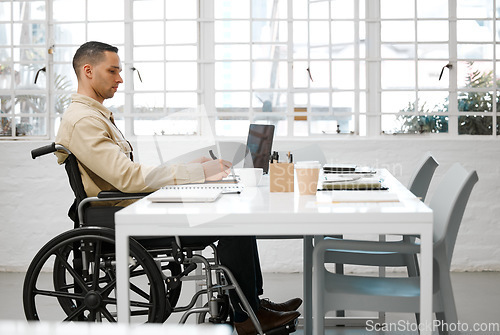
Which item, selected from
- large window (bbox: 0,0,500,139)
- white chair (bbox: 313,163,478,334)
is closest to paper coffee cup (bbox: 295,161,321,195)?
white chair (bbox: 313,163,478,334)

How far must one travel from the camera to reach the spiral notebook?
7.41ft

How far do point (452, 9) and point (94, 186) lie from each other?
10.4 ft

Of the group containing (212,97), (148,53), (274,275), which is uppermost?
(148,53)

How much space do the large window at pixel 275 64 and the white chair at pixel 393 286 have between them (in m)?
2.66

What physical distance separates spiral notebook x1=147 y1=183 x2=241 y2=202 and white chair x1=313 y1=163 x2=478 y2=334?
40cm

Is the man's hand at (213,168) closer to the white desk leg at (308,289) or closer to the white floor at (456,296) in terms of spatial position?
the white desk leg at (308,289)

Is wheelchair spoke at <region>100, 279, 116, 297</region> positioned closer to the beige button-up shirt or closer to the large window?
the beige button-up shirt

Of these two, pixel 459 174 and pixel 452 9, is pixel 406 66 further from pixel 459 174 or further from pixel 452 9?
pixel 459 174

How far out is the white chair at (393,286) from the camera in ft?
7.36

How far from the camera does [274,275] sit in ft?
15.9

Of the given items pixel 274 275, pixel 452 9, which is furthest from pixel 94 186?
pixel 452 9

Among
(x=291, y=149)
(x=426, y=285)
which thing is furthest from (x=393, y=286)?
(x=291, y=149)

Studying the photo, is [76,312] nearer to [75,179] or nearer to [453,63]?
[75,179]

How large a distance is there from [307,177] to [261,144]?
80 centimetres
